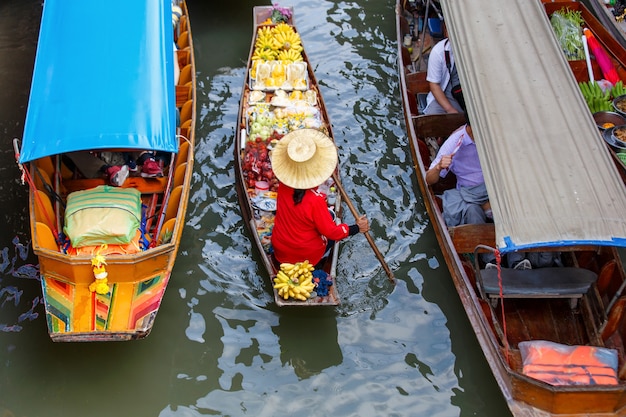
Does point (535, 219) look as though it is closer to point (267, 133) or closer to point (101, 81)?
point (267, 133)

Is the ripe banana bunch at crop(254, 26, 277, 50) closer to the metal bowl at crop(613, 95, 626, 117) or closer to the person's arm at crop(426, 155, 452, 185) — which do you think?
the person's arm at crop(426, 155, 452, 185)

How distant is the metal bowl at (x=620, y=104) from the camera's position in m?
7.94

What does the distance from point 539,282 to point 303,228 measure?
216 cm

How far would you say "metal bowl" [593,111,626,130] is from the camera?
7922 millimetres

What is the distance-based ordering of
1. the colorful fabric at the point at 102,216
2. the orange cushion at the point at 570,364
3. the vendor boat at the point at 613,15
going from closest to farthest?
1. the orange cushion at the point at 570,364
2. the colorful fabric at the point at 102,216
3. the vendor boat at the point at 613,15

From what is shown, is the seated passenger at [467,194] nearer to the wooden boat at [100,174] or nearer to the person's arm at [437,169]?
the person's arm at [437,169]

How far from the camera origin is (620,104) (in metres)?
8.07

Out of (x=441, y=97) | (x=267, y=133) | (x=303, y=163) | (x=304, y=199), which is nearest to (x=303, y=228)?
(x=304, y=199)

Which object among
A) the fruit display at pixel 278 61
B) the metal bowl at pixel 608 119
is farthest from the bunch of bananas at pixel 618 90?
the fruit display at pixel 278 61

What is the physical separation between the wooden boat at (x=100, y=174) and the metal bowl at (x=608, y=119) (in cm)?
481

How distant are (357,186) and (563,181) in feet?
10.3

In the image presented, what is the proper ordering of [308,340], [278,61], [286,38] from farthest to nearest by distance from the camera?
[286,38] → [278,61] → [308,340]

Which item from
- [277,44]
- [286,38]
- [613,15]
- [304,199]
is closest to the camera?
[304,199]

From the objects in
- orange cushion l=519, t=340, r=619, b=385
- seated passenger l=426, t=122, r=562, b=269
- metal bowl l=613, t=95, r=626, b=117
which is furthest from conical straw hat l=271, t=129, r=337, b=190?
metal bowl l=613, t=95, r=626, b=117
